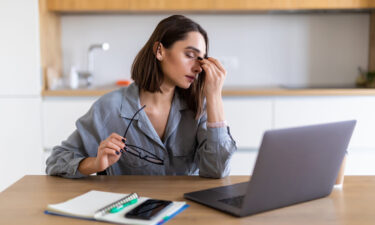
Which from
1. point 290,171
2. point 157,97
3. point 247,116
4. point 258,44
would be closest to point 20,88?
point 247,116

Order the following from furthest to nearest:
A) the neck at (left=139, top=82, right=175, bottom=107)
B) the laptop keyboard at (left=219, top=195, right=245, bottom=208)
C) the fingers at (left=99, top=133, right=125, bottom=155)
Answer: the neck at (left=139, top=82, right=175, bottom=107)
the fingers at (left=99, top=133, right=125, bottom=155)
the laptop keyboard at (left=219, top=195, right=245, bottom=208)

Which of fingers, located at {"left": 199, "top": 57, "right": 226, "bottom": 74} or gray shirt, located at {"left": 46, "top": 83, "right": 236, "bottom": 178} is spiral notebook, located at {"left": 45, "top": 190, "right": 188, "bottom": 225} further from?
fingers, located at {"left": 199, "top": 57, "right": 226, "bottom": 74}

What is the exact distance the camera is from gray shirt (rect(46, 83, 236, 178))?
1488mm

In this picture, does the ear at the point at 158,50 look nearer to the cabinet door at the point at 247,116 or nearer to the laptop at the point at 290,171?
the laptop at the point at 290,171

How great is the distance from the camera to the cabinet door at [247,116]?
9.74 feet

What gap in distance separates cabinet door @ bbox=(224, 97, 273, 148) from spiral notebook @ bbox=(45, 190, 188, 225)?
189 centimetres

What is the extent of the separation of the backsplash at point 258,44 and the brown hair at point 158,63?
188cm

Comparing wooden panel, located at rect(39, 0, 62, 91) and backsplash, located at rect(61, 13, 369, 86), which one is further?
backsplash, located at rect(61, 13, 369, 86)

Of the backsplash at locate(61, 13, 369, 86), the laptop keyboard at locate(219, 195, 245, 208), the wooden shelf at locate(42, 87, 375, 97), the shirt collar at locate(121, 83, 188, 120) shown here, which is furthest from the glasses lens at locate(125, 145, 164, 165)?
the backsplash at locate(61, 13, 369, 86)

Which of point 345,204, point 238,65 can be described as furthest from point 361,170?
point 345,204

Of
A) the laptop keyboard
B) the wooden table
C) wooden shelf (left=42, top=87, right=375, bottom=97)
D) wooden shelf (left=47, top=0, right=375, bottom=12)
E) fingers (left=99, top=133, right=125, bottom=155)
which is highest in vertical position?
wooden shelf (left=47, top=0, right=375, bottom=12)

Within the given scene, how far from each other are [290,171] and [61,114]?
88.3 inches

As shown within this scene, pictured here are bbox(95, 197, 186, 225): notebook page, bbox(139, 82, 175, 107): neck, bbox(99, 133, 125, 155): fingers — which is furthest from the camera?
bbox(139, 82, 175, 107): neck

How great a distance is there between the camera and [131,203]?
42.3 inches
